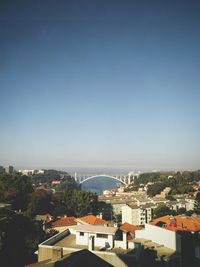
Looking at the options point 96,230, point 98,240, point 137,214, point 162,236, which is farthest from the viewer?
→ point 137,214

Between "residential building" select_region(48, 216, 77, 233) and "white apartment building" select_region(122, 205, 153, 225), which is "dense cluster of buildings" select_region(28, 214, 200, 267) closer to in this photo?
"residential building" select_region(48, 216, 77, 233)

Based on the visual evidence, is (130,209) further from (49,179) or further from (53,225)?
(49,179)

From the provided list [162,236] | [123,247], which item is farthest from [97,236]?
[162,236]

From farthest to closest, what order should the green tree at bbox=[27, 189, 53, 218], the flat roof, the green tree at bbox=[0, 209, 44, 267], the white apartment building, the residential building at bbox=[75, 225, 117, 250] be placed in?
the white apartment building < the green tree at bbox=[27, 189, 53, 218] < the green tree at bbox=[0, 209, 44, 267] < the flat roof < the residential building at bbox=[75, 225, 117, 250]

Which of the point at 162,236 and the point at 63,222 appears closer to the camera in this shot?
the point at 162,236

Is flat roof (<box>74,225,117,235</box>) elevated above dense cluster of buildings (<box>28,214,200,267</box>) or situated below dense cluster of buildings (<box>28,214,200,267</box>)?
above

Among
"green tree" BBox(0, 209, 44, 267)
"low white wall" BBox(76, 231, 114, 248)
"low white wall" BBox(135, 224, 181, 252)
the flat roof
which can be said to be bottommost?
"green tree" BBox(0, 209, 44, 267)

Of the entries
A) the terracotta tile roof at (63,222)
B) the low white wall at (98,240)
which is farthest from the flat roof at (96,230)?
the terracotta tile roof at (63,222)

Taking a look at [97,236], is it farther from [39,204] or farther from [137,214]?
[137,214]

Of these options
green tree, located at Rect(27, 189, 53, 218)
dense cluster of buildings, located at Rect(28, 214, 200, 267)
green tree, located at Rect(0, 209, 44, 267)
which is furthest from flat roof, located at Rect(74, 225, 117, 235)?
green tree, located at Rect(27, 189, 53, 218)
